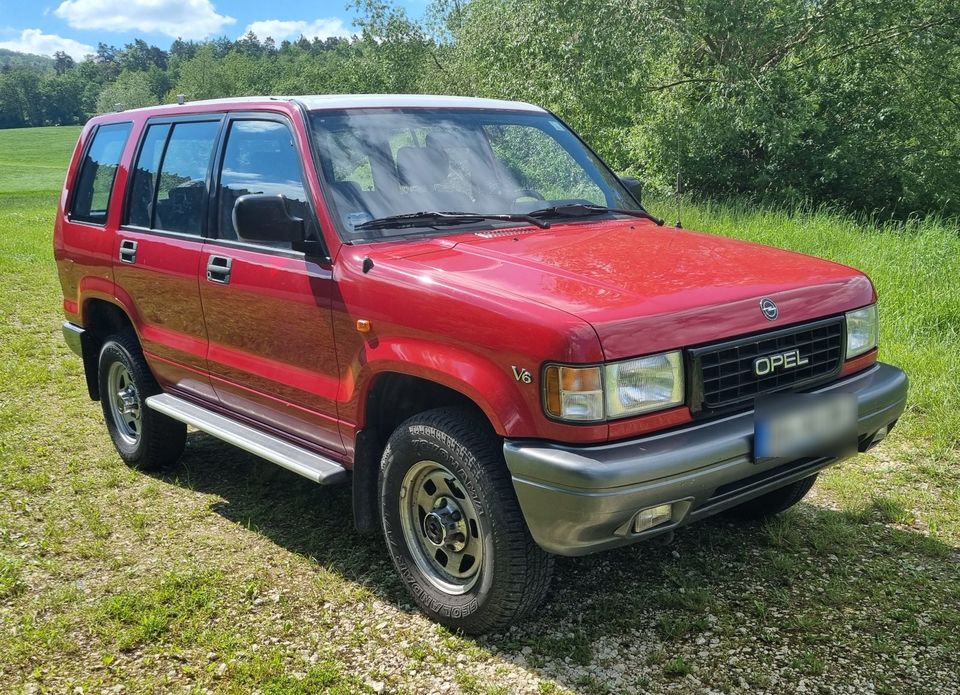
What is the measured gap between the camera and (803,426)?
Result: 324cm

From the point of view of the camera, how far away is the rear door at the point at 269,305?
12.5 feet

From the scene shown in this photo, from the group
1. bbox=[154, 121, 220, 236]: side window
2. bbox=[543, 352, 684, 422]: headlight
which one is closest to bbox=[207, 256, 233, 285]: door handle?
bbox=[154, 121, 220, 236]: side window

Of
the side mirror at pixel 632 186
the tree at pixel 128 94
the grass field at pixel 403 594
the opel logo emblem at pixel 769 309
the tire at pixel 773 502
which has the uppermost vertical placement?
the tree at pixel 128 94

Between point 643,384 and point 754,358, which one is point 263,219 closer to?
point 643,384

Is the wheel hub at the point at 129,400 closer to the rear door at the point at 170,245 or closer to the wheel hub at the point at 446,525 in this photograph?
the rear door at the point at 170,245

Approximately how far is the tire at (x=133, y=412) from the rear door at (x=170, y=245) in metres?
0.17

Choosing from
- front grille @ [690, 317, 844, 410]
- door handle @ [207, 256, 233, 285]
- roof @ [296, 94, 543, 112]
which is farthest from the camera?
door handle @ [207, 256, 233, 285]

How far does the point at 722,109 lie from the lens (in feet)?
56.4

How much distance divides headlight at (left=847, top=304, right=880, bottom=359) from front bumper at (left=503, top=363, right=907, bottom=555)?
29.4 inches

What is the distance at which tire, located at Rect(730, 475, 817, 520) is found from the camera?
430cm

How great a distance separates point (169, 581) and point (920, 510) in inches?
144

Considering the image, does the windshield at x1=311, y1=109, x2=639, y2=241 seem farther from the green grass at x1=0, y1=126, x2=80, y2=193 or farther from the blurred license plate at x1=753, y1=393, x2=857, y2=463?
the green grass at x1=0, y1=126, x2=80, y2=193

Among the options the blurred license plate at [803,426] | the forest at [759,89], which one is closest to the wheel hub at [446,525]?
the blurred license plate at [803,426]

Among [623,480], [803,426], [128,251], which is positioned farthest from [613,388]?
[128,251]
